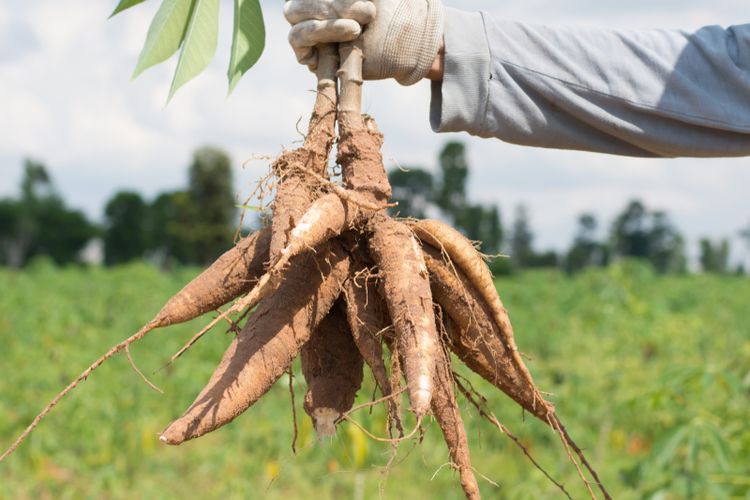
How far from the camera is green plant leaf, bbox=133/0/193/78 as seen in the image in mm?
1717

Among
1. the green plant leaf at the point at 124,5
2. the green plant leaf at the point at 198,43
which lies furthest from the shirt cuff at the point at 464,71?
the green plant leaf at the point at 124,5

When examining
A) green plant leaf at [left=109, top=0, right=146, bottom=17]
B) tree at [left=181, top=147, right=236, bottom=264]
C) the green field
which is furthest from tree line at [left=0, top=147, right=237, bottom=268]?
green plant leaf at [left=109, top=0, right=146, bottom=17]

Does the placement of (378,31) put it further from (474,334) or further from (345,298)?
(474,334)

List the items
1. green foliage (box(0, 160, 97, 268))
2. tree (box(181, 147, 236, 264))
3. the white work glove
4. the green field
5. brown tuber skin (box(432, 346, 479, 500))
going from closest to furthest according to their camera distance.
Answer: the white work glove → brown tuber skin (box(432, 346, 479, 500)) → the green field → tree (box(181, 147, 236, 264)) → green foliage (box(0, 160, 97, 268))

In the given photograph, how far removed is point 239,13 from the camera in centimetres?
175

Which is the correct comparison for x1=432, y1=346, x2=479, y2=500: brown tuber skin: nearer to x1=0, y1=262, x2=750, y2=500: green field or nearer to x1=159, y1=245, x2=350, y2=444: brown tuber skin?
x1=159, y1=245, x2=350, y2=444: brown tuber skin

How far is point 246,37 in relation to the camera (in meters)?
1.76

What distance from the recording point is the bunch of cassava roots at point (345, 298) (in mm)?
1650

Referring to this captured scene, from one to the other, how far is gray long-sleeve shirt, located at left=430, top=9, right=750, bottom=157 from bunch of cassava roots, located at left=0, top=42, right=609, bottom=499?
0.27 metres

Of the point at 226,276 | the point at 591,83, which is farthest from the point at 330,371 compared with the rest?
the point at 591,83

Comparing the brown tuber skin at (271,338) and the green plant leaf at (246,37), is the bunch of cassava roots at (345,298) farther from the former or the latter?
the green plant leaf at (246,37)

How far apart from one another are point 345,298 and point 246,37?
2.04ft

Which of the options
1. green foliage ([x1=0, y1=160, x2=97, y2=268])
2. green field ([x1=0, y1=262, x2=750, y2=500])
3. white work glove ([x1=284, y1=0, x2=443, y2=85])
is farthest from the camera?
green foliage ([x1=0, y1=160, x2=97, y2=268])

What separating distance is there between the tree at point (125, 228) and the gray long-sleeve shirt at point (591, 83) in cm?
4934
